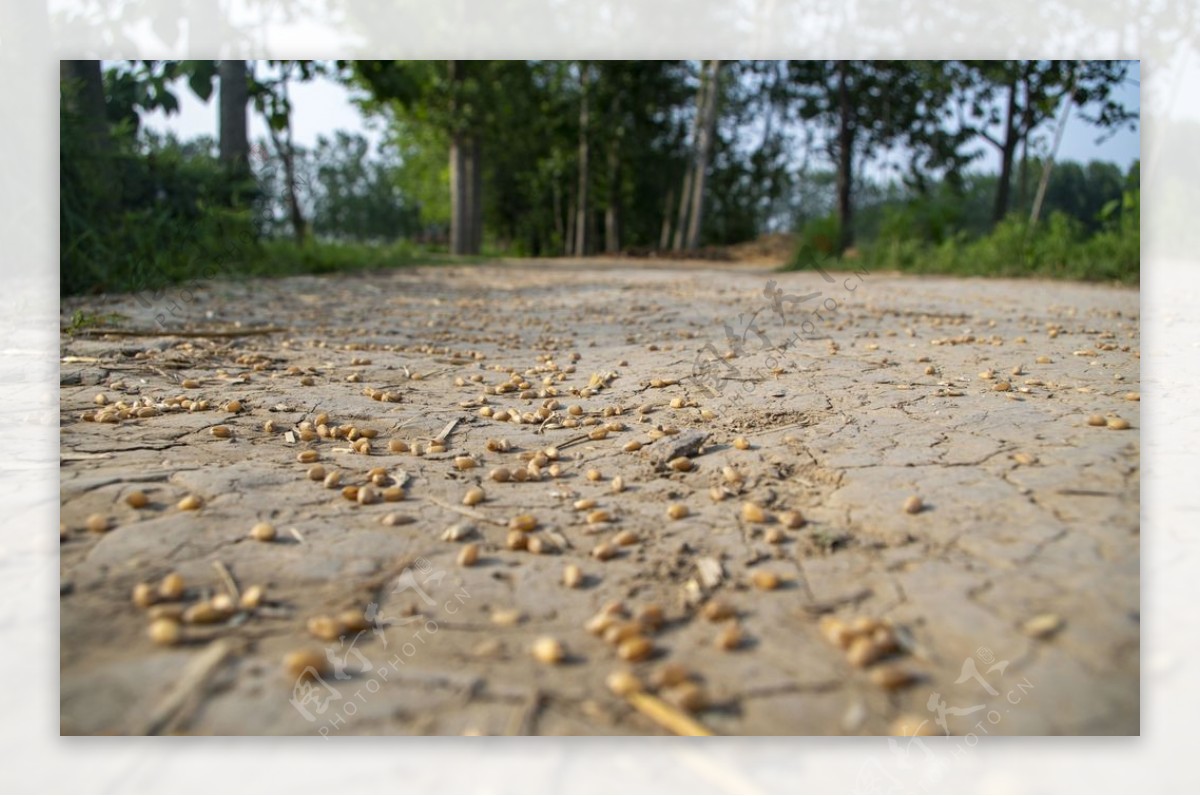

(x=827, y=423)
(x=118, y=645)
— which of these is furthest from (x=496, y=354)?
(x=118, y=645)

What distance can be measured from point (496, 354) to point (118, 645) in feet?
9.93

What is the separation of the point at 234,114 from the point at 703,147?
8.04 metres

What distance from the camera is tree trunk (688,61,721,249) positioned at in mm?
13712

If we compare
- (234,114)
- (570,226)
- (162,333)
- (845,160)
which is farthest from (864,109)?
(162,333)

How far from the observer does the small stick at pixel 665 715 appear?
1.19 metres

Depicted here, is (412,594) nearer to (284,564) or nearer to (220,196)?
(284,564)

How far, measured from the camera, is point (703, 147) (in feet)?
47.7

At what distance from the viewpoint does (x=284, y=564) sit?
1.65 meters

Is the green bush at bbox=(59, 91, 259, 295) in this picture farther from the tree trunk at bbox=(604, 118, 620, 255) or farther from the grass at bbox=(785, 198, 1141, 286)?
the tree trunk at bbox=(604, 118, 620, 255)

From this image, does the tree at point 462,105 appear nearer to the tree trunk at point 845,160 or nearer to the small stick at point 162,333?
the tree trunk at point 845,160

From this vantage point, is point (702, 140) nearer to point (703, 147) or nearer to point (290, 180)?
point (703, 147)

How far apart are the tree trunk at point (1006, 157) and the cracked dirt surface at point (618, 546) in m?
9.92

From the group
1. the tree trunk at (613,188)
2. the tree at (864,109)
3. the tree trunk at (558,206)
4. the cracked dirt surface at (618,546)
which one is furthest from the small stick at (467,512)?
the tree trunk at (558,206)

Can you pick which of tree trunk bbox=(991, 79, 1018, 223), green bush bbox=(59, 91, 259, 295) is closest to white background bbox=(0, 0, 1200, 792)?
green bush bbox=(59, 91, 259, 295)
